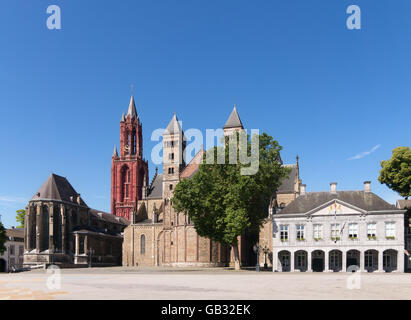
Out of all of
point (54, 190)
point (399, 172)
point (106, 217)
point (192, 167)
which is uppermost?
point (192, 167)

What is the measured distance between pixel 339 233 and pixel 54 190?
5481 centimetres

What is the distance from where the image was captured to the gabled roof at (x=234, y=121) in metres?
89.4

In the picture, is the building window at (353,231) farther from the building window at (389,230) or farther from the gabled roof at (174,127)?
the gabled roof at (174,127)

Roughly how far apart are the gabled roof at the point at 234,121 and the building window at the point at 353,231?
133 ft

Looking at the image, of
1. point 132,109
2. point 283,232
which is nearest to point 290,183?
point 283,232

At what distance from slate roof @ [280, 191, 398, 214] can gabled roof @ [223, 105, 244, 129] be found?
114 feet

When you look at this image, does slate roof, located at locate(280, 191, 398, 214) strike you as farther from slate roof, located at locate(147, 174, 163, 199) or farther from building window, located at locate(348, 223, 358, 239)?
slate roof, located at locate(147, 174, 163, 199)

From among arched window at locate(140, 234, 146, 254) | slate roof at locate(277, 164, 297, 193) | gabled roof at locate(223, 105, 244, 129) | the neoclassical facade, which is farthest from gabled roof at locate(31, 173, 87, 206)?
slate roof at locate(277, 164, 297, 193)

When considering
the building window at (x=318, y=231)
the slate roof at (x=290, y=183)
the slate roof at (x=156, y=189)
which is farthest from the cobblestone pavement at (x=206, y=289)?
the slate roof at (x=156, y=189)

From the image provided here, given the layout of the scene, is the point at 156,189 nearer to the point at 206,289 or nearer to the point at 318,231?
the point at 318,231

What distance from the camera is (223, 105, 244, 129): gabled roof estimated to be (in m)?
89.4

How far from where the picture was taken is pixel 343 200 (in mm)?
53594

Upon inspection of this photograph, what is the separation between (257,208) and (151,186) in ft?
162
